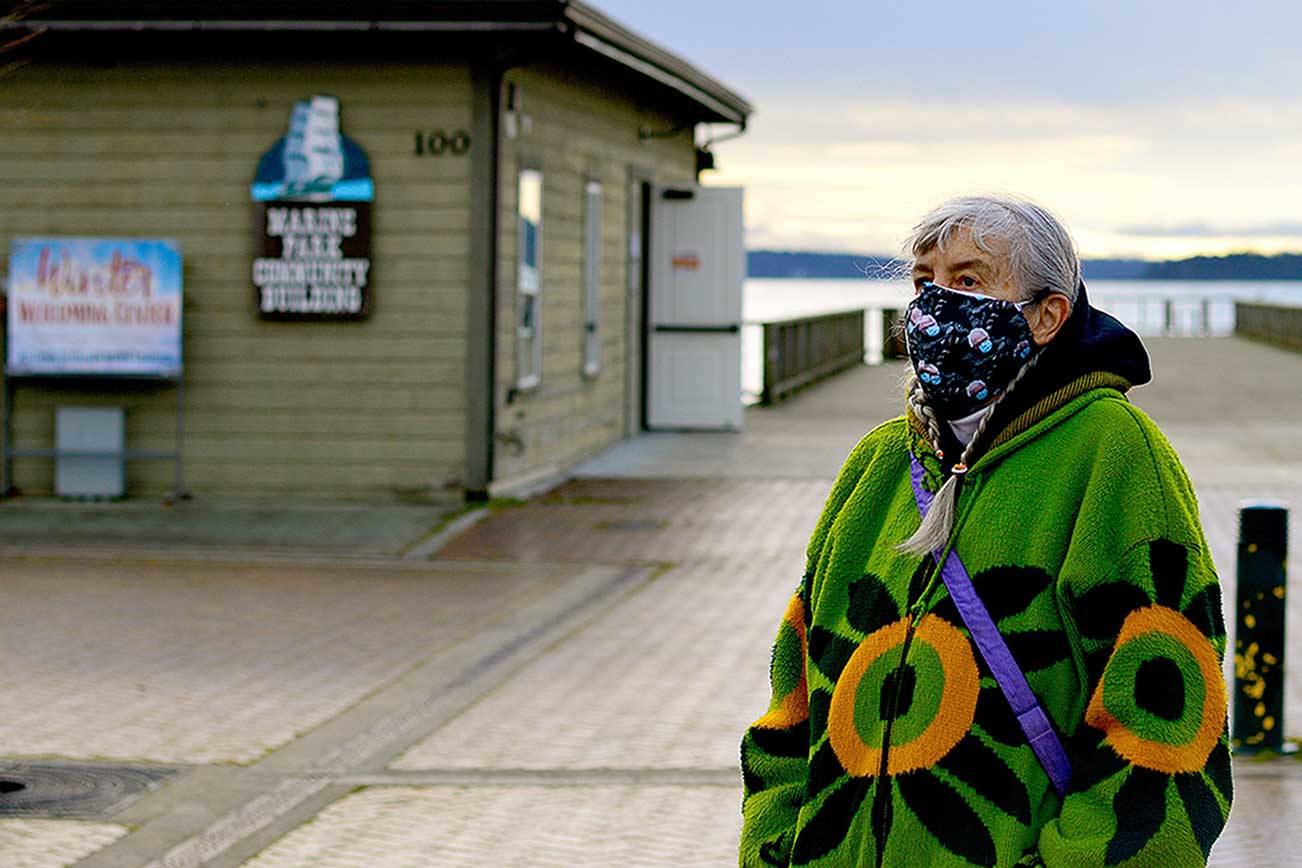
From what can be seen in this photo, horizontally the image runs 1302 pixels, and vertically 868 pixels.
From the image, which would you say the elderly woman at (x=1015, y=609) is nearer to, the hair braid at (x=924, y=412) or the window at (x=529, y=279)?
the hair braid at (x=924, y=412)

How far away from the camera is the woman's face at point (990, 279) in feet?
8.95

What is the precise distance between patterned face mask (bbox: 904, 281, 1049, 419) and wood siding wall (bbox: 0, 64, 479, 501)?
12357 mm

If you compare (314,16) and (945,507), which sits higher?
(314,16)

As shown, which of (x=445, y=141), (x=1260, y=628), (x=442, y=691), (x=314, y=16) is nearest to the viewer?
(x=1260, y=628)

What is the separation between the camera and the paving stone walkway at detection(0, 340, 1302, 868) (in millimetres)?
6598

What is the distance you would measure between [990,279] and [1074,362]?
6.1 inches

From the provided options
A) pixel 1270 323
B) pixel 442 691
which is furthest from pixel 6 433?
pixel 1270 323

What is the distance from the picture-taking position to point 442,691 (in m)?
8.97

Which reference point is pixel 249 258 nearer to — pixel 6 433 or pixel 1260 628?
pixel 6 433

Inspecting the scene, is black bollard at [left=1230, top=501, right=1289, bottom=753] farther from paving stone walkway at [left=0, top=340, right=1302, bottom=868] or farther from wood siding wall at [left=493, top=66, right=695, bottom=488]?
wood siding wall at [left=493, top=66, right=695, bottom=488]

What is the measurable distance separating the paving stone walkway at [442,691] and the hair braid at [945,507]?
3.71 metres

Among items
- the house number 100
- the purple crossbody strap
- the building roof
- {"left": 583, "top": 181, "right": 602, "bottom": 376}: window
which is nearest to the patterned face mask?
the purple crossbody strap

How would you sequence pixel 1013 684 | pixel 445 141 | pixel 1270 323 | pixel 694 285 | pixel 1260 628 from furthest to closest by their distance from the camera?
pixel 1270 323
pixel 694 285
pixel 445 141
pixel 1260 628
pixel 1013 684

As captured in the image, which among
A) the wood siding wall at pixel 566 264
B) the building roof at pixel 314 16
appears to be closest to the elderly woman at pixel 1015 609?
the building roof at pixel 314 16
